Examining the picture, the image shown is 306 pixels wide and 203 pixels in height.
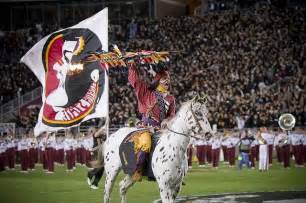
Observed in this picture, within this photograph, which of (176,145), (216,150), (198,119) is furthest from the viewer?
(216,150)

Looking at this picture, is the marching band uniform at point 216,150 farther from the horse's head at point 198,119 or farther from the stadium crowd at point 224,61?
the horse's head at point 198,119

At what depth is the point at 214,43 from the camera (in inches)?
1293

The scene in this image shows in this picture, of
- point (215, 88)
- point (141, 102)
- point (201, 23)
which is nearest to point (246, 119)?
point (215, 88)

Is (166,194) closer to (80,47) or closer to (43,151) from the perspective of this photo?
(80,47)

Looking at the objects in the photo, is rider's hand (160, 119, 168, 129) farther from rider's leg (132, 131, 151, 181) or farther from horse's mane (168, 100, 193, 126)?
horse's mane (168, 100, 193, 126)

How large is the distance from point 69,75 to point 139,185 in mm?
3418

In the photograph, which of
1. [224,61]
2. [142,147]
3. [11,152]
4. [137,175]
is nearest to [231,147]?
[11,152]

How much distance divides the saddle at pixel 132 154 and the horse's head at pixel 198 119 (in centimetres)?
95

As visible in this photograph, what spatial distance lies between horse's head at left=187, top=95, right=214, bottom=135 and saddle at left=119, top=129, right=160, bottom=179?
3.10ft

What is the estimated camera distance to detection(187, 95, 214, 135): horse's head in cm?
1063

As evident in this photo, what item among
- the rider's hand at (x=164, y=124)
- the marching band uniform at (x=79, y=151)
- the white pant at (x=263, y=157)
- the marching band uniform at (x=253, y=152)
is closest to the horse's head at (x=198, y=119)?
the rider's hand at (x=164, y=124)

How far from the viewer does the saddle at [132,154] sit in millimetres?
11523

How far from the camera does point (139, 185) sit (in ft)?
58.9

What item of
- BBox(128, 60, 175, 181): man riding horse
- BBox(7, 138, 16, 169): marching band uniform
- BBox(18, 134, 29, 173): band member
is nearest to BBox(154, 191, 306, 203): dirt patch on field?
BBox(128, 60, 175, 181): man riding horse
